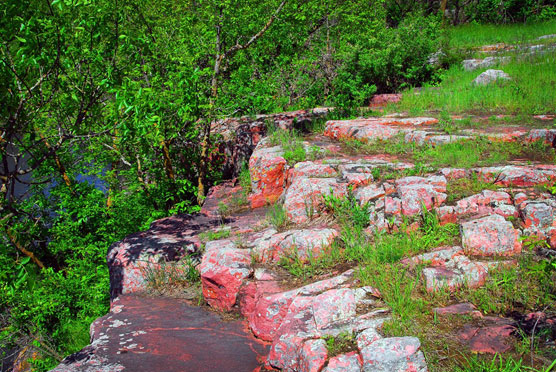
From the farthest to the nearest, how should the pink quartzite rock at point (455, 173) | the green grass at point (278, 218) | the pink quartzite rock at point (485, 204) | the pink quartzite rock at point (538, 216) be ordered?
the green grass at point (278, 218)
the pink quartzite rock at point (455, 173)
the pink quartzite rock at point (485, 204)
the pink quartzite rock at point (538, 216)

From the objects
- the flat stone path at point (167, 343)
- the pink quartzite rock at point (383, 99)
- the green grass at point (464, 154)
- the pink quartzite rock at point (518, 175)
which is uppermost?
the pink quartzite rock at point (383, 99)

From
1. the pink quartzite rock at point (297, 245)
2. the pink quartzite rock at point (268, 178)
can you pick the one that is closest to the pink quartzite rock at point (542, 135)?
the pink quartzite rock at point (297, 245)

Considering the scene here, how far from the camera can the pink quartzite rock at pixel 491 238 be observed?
3805 mm

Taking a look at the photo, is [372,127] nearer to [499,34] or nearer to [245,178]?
[245,178]

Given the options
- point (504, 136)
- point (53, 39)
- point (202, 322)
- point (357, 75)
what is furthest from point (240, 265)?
point (357, 75)

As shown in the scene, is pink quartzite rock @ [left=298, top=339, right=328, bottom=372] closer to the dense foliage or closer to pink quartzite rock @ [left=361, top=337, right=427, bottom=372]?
pink quartzite rock @ [left=361, top=337, right=427, bottom=372]

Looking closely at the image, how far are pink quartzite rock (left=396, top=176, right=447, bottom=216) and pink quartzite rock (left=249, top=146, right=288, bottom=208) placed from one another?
227 centimetres

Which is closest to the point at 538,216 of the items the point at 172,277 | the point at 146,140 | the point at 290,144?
the point at 290,144

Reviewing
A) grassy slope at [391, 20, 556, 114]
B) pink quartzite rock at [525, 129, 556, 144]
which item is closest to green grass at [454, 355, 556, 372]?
pink quartzite rock at [525, 129, 556, 144]

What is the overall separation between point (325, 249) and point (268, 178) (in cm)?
257

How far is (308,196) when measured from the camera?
5414 mm

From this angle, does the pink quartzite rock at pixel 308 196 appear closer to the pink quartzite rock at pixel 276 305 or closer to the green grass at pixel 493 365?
the pink quartzite rock at pixel 276 305

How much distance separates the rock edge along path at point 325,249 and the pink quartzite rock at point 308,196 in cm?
1

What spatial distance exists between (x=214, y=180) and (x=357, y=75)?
14.1 feet
